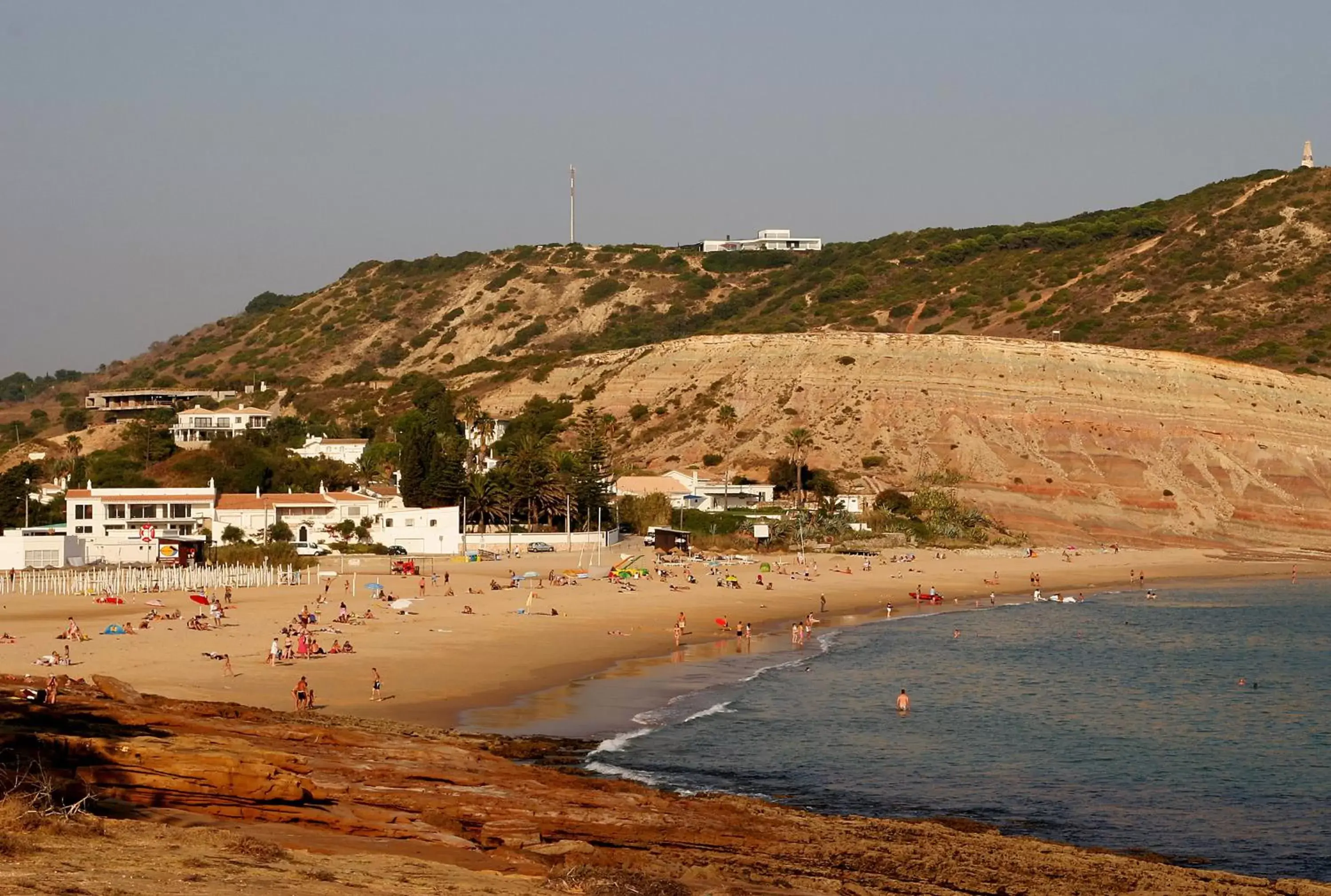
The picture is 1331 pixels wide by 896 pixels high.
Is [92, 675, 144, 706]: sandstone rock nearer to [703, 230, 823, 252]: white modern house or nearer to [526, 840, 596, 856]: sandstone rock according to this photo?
[526, 840, 596, 856]: sandstone rock

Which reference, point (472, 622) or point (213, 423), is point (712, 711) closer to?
point (472, 622)

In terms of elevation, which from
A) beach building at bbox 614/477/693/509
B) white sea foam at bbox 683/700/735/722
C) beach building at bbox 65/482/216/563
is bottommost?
white sea foam at bbox 683/700/735/722

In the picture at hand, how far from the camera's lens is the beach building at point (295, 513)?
64188 millimetres

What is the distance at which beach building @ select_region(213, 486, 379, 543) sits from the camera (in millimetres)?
64188

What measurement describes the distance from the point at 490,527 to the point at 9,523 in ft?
77.1

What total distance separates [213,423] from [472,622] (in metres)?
68.9

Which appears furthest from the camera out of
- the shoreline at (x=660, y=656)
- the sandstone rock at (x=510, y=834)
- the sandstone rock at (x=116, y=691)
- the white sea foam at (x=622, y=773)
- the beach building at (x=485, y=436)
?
the beach building at (x=485, y=436)

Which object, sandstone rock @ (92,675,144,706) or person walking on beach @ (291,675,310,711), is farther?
person walking on beach @ (291,675,310,711)

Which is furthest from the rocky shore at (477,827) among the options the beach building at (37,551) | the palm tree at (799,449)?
the palm tree at (799,449)

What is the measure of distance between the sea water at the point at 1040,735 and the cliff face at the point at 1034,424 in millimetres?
37635

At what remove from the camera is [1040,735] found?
1173 inches

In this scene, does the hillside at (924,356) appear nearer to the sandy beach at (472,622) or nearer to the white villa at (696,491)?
the white villa at (696,491)

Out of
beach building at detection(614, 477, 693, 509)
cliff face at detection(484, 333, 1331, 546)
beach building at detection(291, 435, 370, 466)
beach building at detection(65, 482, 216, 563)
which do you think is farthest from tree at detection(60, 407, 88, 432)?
beach building at detection(65, 482, 216, 563)

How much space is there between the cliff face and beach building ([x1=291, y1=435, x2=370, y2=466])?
18578 mm
